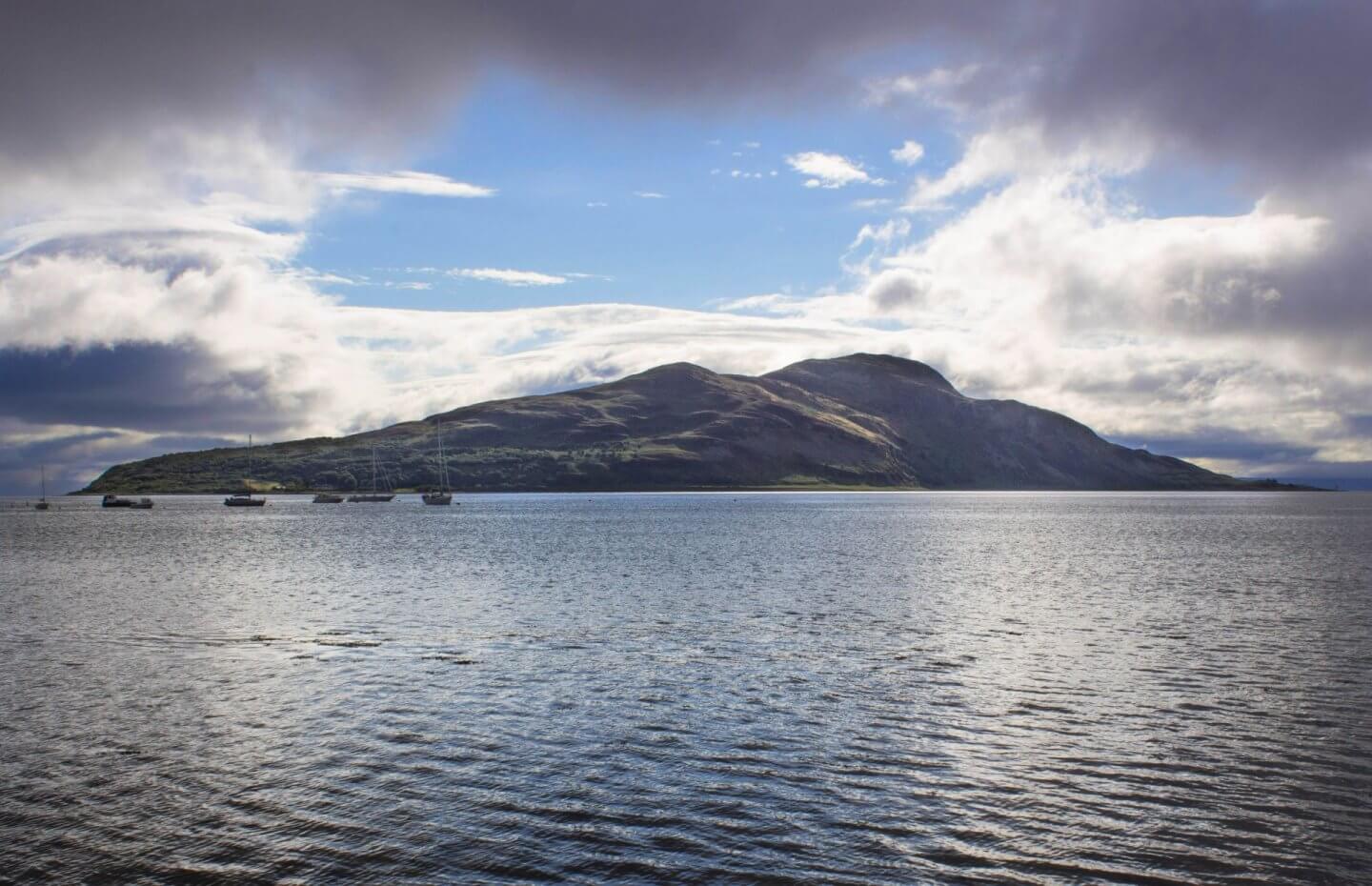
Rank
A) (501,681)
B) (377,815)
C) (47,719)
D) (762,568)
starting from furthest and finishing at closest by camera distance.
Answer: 1. (762,568)
2. (501,681)
3. (47,719)
4. (377,815)

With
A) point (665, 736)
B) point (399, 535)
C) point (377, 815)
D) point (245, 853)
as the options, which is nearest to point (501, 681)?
point (665, 736)

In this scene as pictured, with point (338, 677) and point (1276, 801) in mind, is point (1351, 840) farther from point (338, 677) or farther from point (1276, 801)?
point (338, 677)

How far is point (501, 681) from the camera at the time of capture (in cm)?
4241

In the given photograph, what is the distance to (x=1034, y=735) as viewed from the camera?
33.5 m

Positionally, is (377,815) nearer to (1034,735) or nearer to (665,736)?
(665,736)

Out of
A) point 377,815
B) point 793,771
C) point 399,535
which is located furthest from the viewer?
point 399,535

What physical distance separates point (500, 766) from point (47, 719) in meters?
18.8

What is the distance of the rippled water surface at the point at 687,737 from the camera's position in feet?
75.3

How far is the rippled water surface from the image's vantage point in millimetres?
22953

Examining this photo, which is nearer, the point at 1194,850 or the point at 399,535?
the point at 1194,850

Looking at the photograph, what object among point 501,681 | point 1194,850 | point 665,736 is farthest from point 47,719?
point 1194,850

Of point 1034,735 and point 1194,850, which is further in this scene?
point 1034,735

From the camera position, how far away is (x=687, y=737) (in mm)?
33188

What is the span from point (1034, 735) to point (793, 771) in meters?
9.84
